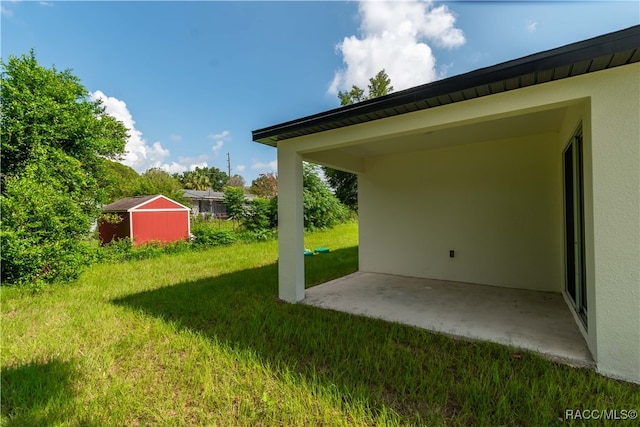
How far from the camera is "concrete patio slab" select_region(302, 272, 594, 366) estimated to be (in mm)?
3275

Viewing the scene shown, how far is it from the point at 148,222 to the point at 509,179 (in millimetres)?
13923

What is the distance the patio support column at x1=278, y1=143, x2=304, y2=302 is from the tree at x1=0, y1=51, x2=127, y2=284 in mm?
5068

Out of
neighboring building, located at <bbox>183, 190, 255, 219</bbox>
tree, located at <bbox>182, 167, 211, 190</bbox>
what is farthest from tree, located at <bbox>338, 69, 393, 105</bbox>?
tree, located at <bbox>182, 167, 211, 190</bbox>

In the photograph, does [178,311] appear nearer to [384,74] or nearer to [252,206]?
[252,206]

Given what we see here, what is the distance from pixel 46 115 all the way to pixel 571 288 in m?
11.6

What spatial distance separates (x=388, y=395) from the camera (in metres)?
2.41

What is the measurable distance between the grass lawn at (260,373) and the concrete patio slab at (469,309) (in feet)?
1.13

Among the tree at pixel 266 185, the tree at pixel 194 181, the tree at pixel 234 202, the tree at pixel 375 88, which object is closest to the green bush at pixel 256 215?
the tree at pixel 234 202

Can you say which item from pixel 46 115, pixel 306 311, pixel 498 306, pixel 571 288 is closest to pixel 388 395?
pixel 306 311

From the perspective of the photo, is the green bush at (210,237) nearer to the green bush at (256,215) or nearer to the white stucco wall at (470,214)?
the green bush at (256,215)

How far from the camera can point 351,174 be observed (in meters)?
21.5

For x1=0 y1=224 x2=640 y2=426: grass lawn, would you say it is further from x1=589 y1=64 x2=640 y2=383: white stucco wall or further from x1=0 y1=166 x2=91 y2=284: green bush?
x1=0 y1=166 x2=91 y2=284: green bush

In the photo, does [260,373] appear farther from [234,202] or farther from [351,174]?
[351,174]

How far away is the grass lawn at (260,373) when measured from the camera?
7.27ft
